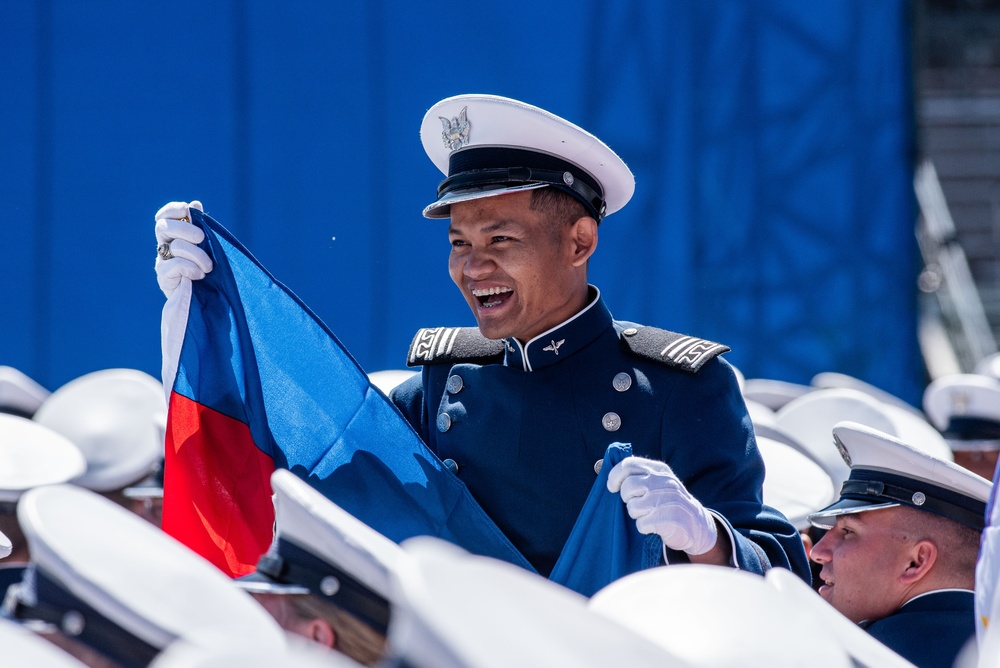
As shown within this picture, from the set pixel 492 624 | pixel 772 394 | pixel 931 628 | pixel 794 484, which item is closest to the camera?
pixel 492 624

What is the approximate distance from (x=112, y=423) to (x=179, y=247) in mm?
2884

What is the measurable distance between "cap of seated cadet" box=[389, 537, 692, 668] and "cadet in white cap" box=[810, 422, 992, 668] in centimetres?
183

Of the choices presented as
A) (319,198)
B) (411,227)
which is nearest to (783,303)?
(411,227)

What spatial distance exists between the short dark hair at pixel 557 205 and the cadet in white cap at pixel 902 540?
3.08 ft

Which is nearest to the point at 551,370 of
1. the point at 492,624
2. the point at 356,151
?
the point at 492,624

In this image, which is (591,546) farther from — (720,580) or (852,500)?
(720,580)

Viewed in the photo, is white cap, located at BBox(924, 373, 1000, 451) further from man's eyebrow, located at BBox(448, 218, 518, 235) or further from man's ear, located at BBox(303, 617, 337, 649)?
man's ear, located at BBox(303, 617, 337, 649)

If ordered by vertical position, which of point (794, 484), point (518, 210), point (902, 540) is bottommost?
point (794, 484)

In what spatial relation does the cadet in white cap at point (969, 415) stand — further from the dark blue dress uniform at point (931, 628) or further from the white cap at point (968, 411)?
the dark blue dress uniform at point (931, 628)

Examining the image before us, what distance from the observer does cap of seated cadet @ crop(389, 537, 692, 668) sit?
3.51 ft

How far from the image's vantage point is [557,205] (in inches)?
121

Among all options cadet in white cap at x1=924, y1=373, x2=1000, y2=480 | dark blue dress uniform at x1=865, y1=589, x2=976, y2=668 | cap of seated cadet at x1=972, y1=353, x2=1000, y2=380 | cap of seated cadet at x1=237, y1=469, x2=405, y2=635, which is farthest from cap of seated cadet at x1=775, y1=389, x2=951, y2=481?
cap of seated cadet at x1=237, y1=469, x2=405, y2=635

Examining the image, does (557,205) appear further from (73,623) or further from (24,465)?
(24,465)

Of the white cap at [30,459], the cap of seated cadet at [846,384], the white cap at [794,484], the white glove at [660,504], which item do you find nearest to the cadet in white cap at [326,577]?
the white glove at [660,504]
